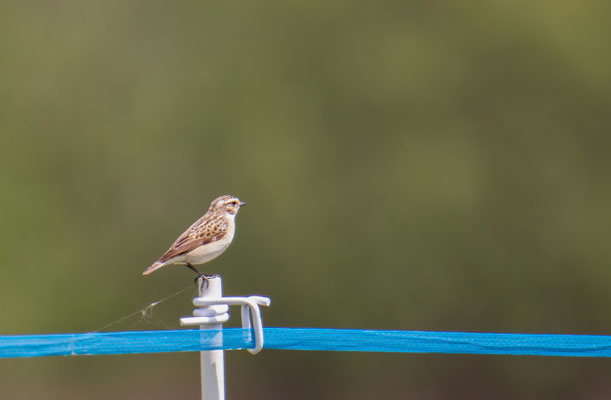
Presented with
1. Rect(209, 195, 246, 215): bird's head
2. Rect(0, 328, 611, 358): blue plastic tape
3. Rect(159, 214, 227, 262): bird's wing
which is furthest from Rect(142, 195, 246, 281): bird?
Rect(0, 328, 611, 358): blue plastic tape

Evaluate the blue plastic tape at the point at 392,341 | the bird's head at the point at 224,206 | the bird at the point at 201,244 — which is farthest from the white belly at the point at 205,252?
the blue plastic tape at the point at 392,341

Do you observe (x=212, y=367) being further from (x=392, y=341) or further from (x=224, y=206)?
(x=224, y=206)

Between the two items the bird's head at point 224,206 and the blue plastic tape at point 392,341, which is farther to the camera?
the bird's head at point 224,206

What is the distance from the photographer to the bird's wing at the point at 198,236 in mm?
5633

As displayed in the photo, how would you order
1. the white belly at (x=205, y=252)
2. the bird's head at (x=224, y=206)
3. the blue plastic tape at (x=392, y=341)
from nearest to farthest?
the blue plastic tape at (x=392, y=341), the white belly at (x=205, y=252), the bird's head at (x=224, y=206)

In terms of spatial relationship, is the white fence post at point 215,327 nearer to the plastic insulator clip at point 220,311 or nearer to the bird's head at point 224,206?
the plastic insulator clip at point 220,311

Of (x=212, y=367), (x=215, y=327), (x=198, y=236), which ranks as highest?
(x=198, y=236)

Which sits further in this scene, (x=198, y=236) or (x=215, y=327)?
(x=198, y=236)

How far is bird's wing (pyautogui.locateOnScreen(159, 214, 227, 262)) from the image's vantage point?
222 inches

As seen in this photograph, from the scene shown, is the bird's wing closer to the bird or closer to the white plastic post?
the bird

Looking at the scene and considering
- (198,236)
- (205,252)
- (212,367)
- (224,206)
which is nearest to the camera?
(212,367)

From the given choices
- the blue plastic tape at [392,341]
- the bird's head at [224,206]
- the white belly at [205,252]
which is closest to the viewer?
the blue plastic tape at [392,341]

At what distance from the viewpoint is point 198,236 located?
570 centimetres

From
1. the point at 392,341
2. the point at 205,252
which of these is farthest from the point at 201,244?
the point at 392,341
